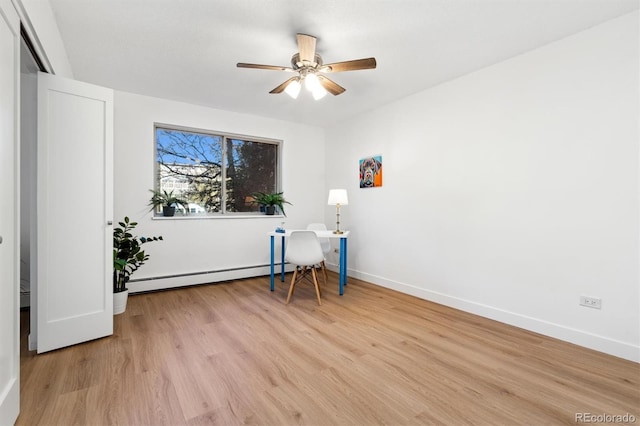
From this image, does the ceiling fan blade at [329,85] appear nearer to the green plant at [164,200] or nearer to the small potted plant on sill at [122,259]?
the small potted plant on sill at [122,259]

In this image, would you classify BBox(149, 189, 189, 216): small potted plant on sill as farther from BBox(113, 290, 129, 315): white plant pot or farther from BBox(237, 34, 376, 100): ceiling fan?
BBox(237, 34, 376, 100): ceiling fan

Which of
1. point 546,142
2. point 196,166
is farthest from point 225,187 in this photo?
point 546,142

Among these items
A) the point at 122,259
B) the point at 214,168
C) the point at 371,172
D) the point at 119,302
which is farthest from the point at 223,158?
the point at 119,302

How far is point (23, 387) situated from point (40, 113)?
5.84 ft

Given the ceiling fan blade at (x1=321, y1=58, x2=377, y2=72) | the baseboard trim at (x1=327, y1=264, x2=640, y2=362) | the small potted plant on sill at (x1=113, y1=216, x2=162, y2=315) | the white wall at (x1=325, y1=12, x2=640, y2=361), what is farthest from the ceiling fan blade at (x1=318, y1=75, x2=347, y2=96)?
the baseboard trim at (x1=327, y1=264, x2=640, y2=362)

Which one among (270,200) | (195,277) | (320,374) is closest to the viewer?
(320,374)

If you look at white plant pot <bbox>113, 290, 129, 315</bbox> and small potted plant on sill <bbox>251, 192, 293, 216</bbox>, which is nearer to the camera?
white plant pot <bbox>113, 290, 129, 315</bbox>

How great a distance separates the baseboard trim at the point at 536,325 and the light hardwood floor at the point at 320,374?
3.0 inches

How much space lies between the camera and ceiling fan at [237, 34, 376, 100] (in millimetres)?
2264

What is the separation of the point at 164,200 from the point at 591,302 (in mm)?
4483

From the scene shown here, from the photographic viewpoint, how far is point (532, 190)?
2590 millimetres

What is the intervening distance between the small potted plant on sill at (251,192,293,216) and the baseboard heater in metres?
0.88

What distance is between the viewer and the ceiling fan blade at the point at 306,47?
2.21m

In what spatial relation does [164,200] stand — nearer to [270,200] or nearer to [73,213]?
[270,200]
